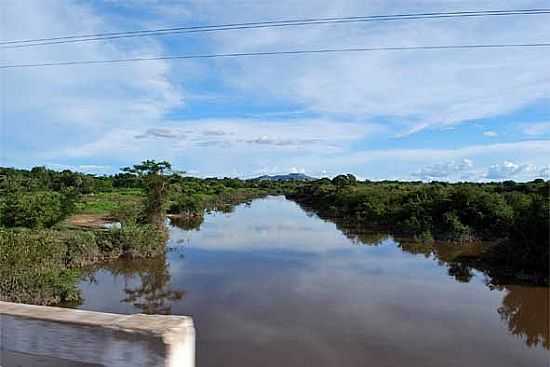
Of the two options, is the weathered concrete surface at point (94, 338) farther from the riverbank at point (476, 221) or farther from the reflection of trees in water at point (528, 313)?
the riverbank at point (476, 221)

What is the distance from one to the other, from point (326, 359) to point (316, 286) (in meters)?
5.09

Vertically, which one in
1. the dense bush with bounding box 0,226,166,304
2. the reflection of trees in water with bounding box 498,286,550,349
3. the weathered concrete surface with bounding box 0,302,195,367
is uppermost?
the weathered concrete surface with bounding box 0,302,195,367

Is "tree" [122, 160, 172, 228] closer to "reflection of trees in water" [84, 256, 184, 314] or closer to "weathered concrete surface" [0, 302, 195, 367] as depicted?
"reflection of trees in water" [84, 256, 184, 314]

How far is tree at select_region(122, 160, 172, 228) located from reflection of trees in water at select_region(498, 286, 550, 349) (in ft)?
45.7

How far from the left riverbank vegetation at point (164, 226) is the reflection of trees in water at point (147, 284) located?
609 millimetres

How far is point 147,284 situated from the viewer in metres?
13.4

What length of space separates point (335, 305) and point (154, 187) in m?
12.7

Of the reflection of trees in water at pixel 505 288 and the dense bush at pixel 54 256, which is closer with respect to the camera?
the reflection of trees in water at pixel 505 288

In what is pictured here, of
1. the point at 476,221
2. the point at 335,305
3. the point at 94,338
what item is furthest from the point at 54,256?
the point at 476,221

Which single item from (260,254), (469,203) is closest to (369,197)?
(469,203)

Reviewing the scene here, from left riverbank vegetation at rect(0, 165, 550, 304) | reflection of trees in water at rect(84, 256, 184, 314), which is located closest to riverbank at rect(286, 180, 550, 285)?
left riverbank vegetation at rect(0, 165, 550, 304)

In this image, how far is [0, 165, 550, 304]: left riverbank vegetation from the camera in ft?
35.8

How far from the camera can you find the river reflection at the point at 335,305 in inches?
320

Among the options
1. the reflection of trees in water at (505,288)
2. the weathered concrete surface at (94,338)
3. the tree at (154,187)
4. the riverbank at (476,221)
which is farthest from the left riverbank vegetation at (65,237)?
the riverbank at (476,221)
